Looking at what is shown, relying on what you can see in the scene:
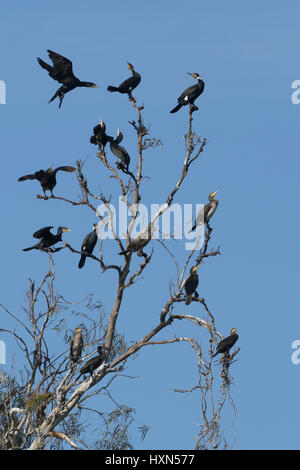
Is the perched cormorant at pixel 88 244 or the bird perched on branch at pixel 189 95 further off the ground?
the bird perched on branch at pixel 189 95

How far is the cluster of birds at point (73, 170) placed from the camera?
19.7m

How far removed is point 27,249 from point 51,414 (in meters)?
2.48

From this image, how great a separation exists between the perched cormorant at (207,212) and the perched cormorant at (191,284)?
30.9 inches

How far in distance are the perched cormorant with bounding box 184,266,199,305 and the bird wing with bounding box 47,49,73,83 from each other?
4.13 meters

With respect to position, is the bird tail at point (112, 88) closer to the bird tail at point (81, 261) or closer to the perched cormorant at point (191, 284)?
the bird tail at point (81, 261)

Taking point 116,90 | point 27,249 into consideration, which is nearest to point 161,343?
point 27,249

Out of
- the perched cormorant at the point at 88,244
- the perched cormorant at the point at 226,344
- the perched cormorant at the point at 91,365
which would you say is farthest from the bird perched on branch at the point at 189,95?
the perched cormorant at the point at 91,365

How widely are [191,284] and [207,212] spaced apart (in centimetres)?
159

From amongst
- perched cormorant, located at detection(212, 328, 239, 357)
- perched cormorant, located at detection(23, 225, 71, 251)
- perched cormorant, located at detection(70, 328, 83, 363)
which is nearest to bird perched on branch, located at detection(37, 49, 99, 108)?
perched cormorant, located at detection(23, 225, 71, 251)

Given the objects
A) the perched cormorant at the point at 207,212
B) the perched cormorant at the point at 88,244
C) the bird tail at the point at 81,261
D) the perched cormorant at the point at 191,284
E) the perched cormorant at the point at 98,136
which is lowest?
the perched cormorant at the point at 191,284

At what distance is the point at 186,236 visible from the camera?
2003 cm

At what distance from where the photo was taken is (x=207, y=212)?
20859 mm

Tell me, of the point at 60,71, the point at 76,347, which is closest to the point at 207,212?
the point at 76,347

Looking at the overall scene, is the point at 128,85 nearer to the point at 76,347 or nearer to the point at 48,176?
the point at 48,176
